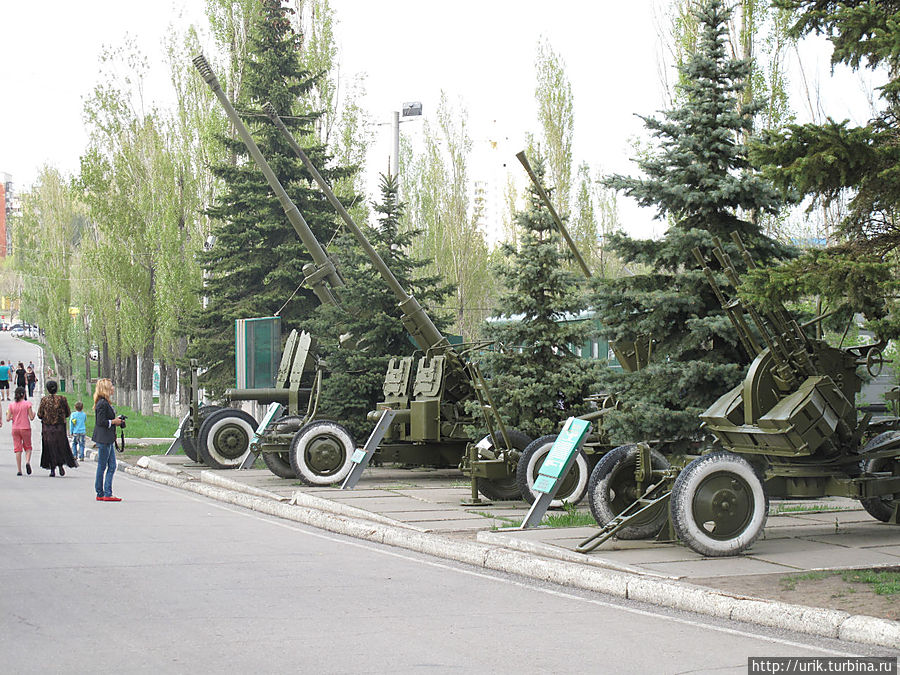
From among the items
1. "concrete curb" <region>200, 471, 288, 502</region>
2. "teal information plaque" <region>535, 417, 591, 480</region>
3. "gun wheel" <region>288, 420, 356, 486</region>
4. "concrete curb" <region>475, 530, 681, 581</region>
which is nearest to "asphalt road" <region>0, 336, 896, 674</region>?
"concrete curb" <region>475, 530, 681, 581</region>

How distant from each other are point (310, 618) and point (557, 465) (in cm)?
416

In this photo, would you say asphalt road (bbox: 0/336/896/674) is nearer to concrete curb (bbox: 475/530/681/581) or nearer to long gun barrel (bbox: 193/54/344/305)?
concrete curb (bbox: 475/530/681/581)

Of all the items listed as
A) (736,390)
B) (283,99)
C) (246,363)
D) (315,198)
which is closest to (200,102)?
(283,99)

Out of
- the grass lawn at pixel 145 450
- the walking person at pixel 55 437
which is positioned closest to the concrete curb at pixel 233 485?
the walking person at pixel 55 437

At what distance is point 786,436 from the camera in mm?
9953

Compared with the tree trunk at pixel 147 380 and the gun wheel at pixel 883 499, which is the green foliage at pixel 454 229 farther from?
the gun wheel at pixel 883 499

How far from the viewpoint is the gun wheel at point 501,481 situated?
13844 mm

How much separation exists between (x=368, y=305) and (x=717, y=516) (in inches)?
447

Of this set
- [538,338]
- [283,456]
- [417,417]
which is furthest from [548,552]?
[283,456]

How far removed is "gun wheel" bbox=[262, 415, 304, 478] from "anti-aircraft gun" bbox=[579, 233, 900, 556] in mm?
8130

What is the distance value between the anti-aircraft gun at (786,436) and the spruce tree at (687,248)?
141 cm

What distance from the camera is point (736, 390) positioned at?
10500 mm

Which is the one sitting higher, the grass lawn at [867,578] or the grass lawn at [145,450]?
the grass lawn at [145,450]

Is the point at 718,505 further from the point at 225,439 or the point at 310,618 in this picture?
the point at 225,439
